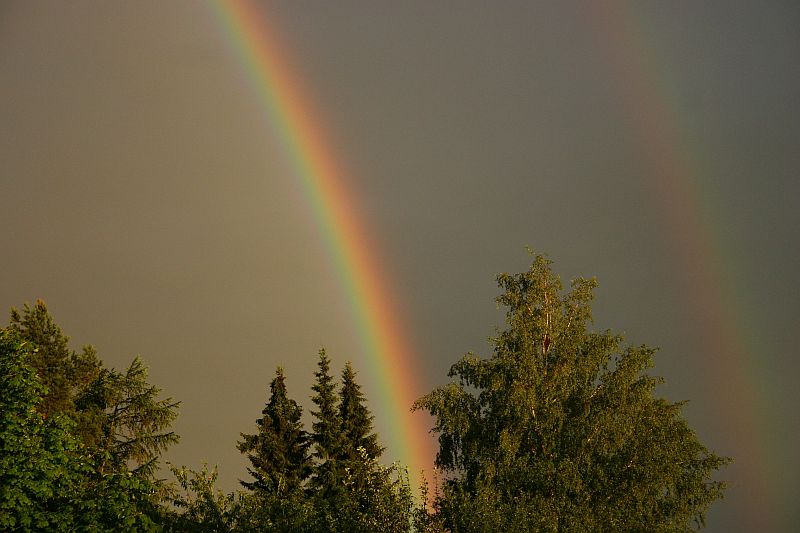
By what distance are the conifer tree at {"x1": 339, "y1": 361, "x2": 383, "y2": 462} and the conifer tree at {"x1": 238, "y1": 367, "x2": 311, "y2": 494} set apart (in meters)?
2.29

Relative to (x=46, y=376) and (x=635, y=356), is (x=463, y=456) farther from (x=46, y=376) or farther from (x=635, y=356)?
(x=46, y=376)

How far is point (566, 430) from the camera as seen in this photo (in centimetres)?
4212

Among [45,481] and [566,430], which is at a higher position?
[566,430]

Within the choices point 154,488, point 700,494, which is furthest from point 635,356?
point 154,488

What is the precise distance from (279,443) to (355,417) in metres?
4.30

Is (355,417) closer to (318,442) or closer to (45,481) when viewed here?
(318,442)

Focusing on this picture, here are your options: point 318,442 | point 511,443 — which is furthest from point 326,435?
point 511,443

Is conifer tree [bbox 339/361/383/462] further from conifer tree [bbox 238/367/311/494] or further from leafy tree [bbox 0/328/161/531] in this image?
leafy tree [bbox 0/328/161/531]

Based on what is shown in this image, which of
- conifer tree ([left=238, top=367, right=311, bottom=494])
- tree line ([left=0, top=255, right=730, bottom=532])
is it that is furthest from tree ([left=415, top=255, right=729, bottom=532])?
conifer tree ([left=238, top=367, right=311, bottom=494])

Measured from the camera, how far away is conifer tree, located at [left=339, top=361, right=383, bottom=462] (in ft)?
188

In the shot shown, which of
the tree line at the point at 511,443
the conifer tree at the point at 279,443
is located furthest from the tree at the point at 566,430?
the conifer tree at the point at 279,443

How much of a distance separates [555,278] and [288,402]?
1656 centimetres

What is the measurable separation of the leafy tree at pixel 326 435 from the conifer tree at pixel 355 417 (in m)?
0.96

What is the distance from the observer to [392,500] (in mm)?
35906
